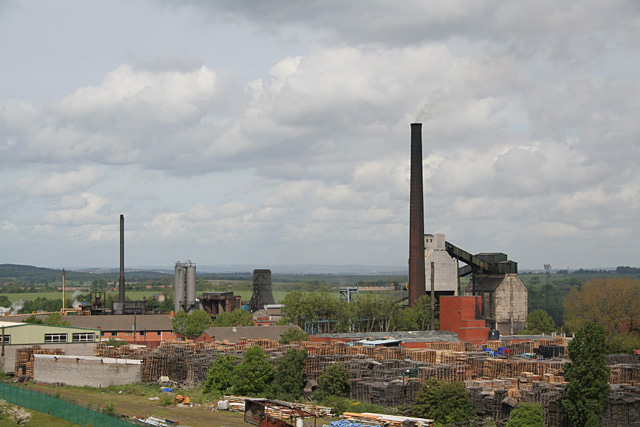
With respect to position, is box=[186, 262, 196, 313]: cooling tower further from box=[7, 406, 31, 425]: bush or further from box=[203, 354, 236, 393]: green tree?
box=[7, 406, 31, 425]: bush

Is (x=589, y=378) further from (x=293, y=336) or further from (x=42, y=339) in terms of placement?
(x=293, y=336)

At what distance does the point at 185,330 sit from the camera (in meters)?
94.8

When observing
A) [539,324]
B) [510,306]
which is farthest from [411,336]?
[539,324]

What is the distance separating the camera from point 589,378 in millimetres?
37719

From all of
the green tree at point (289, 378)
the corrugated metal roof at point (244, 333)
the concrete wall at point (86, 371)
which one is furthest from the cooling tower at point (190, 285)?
the green tree at point (289, 378)

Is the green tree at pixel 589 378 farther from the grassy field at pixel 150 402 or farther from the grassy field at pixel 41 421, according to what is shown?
the grassy field at pixel 41 421

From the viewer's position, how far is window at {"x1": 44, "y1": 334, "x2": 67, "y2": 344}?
60778 millimetres

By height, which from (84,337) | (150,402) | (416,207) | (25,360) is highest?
(416,207)

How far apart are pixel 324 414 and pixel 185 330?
2177 inches

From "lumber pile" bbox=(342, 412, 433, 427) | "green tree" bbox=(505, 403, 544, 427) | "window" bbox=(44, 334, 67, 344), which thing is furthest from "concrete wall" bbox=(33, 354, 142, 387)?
"green tree" bbox=(505, 403, 544, 427)

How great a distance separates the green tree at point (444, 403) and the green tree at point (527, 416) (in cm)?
326

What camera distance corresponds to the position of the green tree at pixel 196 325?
91688 millimetres

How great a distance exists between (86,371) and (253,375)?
1307 cm

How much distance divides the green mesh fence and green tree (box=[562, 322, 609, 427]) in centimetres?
2244
